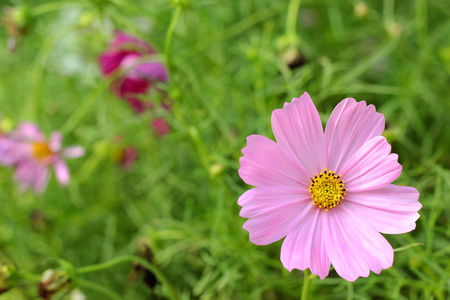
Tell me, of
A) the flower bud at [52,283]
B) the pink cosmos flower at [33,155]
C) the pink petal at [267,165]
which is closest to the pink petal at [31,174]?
the pink cosmos flower at [33,155]

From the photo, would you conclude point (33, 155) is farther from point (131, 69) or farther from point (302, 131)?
point (302, 131)

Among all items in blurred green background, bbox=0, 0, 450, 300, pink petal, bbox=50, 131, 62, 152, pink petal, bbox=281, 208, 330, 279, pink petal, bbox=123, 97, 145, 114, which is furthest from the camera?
pink petal, bbox=123, 97, 145, 114

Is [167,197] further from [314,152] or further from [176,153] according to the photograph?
[314,152]

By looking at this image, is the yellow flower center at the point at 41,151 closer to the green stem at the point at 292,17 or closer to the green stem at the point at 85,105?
the green stem at the point at 85,105

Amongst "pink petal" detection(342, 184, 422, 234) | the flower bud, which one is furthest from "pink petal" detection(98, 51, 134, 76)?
"pink petal" detection(342, 184, 422, 234)

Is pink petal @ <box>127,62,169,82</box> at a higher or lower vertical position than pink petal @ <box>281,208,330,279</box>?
higher

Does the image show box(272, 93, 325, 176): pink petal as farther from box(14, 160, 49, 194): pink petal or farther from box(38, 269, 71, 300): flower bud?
box(14, 160, 49, 194): pink petal

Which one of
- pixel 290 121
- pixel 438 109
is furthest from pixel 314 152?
pixel 438 109
